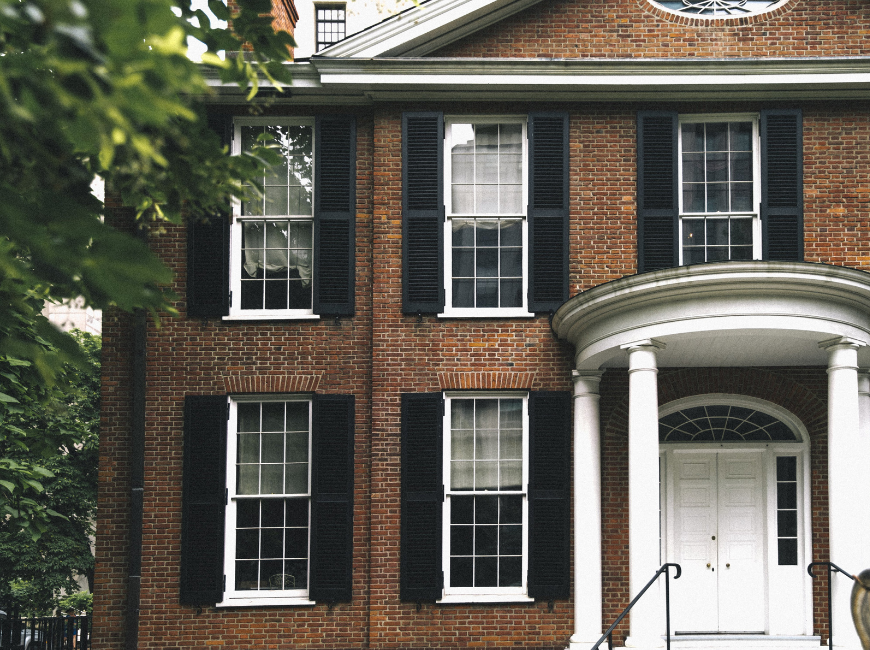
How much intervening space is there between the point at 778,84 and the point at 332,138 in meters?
5.52

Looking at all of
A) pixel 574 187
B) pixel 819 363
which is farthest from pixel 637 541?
pixel 574 187

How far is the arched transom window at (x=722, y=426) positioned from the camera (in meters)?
10.7

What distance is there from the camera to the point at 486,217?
10.9 m

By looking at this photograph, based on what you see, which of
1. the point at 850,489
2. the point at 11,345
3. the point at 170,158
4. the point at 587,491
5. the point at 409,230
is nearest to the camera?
the point at 11,345

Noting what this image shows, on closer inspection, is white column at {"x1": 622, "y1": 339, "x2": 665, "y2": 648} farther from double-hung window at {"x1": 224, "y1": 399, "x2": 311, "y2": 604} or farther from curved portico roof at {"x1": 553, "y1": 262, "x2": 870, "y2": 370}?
double-hung window at {"x1": 224, "y1": 399, "x2": 311, "y2": 604}

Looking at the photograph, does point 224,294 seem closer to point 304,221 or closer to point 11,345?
point 304,221

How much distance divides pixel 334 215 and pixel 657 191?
402cm

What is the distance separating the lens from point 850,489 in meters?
8.76

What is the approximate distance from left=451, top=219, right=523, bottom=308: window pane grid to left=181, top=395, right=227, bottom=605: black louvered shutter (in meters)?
3.31

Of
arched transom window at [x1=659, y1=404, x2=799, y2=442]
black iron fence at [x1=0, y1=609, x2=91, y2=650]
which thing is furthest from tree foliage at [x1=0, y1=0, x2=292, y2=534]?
black iron fence at [x1=0, y1=609, x2=91, y2=650]

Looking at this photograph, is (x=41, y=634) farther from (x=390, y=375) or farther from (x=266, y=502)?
(x=390, y=375)

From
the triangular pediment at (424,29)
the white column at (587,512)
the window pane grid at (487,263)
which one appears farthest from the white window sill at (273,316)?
the white column at (587,512)

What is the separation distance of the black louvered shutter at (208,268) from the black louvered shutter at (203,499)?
1113mm

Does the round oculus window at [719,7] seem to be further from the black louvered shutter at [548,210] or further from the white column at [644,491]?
the white column at [644,491]
